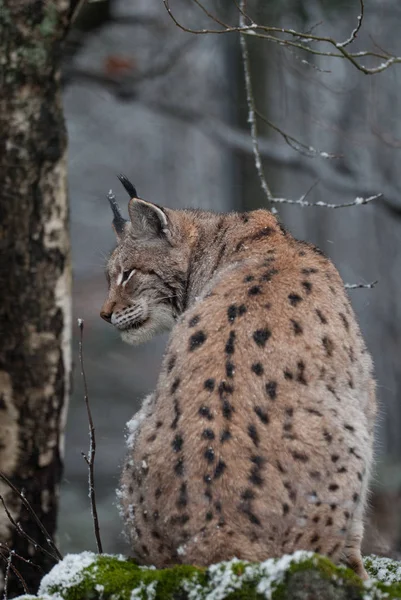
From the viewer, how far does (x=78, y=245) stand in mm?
25078

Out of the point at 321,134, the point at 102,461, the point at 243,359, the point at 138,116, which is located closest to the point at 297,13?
the point at 321,134

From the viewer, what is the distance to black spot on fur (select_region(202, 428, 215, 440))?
4.42 meters

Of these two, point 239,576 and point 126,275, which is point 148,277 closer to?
point 126,275

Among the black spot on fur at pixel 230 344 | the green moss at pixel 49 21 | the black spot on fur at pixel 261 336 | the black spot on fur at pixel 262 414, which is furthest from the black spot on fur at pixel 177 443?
the green moss at pixel 49 21

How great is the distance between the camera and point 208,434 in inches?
174

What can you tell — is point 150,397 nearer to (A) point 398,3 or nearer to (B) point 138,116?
(A) point 398,3

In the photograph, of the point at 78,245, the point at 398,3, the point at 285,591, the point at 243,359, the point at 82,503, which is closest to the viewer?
the point at 285,591

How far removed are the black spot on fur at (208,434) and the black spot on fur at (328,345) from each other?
0.83 m

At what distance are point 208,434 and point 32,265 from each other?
2.16 metres

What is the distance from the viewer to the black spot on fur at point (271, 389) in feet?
Answer: 15.0

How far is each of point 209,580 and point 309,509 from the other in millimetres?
624

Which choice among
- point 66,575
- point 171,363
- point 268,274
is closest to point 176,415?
point 171,363

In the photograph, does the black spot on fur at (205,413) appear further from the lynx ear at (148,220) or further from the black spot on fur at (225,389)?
the lynx ear at (148,220)

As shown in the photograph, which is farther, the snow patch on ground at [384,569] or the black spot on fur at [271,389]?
the snow patch on ground at [384,569]
